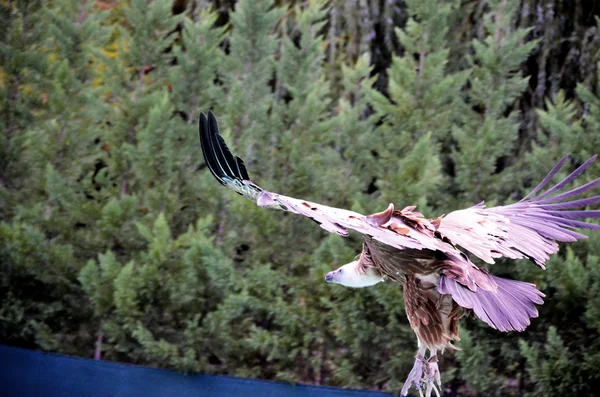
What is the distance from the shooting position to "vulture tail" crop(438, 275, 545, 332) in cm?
302

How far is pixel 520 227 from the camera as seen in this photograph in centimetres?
354

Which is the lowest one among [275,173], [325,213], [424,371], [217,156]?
[424,371]

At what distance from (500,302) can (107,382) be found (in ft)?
8.44

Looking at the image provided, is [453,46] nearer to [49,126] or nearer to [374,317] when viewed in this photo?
[374,317]

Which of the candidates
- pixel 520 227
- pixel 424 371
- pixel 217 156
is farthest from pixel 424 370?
pixel 217 156

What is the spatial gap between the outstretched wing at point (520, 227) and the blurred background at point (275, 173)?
96 cm

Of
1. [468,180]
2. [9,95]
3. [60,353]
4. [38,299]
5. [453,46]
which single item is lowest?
[60,353]

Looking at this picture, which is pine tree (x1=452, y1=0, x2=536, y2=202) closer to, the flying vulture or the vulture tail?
the flying vulture

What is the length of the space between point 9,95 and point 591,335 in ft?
13.3

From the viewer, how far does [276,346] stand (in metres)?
4.90

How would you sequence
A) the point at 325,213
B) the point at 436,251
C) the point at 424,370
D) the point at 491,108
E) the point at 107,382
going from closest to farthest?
the point at 325,213
the point at 436,251
the point at 424,370
the point at 107,382
the point at 491,108

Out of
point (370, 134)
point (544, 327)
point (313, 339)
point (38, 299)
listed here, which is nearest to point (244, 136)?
point (370, 134)

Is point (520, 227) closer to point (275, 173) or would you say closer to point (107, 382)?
point (275, 173)

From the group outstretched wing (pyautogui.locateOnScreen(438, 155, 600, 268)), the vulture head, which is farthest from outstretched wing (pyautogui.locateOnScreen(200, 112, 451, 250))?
the vulture head
